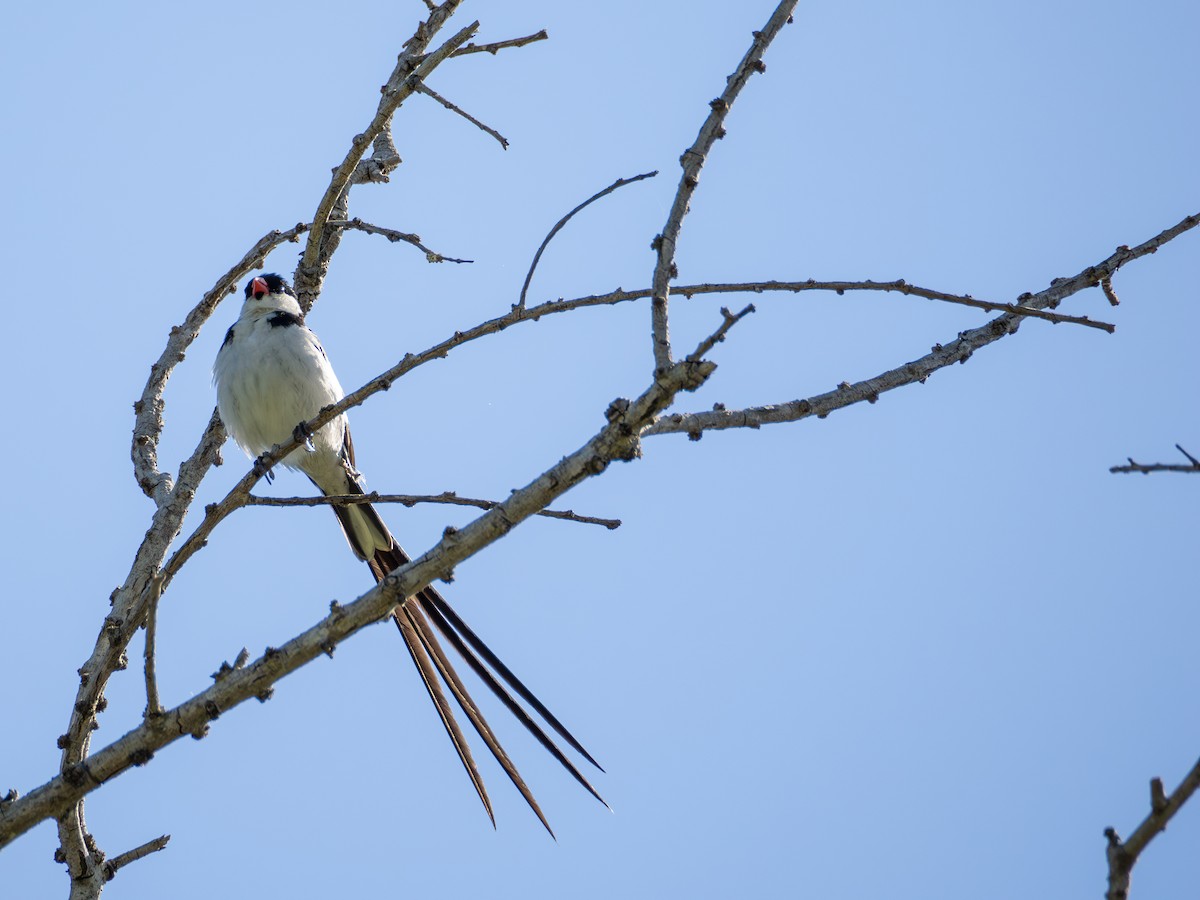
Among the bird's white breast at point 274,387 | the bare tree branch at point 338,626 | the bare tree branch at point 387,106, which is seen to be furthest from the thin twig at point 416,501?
the bird's white breast at point 274,387

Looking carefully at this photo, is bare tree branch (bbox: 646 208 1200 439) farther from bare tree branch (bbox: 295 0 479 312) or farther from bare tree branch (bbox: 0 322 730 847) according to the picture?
bare tree branch (bbox: 295 0 479 312)

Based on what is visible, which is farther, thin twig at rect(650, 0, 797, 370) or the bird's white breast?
the bird's white breast

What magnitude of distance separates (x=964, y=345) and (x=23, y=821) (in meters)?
1.91

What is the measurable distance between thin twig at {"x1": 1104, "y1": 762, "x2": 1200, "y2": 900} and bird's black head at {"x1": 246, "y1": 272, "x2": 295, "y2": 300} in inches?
146

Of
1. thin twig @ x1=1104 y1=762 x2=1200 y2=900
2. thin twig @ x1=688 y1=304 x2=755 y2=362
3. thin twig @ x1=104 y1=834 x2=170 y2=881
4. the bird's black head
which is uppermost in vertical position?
the bird's black head

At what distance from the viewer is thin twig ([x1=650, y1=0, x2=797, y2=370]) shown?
6.39 ft

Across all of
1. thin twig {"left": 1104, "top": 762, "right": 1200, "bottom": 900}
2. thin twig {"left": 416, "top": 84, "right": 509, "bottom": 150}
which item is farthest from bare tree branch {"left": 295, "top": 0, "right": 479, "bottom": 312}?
thin twig {"left": 1104, "top": 762, "right": 1200, "bottom": 900}

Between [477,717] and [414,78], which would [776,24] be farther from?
[477,717]

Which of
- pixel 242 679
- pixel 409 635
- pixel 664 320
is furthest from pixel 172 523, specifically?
pixel 664 320

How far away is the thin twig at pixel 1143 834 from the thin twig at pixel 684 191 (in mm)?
913

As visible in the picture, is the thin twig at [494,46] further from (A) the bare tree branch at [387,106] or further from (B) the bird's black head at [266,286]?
(B) the bird's black head at [266,286]

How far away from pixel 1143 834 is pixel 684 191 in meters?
1.12

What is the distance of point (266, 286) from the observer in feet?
15.2

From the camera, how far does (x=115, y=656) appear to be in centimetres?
256
